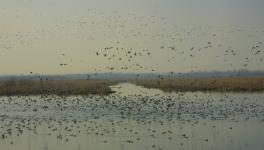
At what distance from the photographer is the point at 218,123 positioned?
25.3m

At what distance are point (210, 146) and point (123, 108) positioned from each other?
15.2 metres

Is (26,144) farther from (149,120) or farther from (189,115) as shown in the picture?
(189,115)

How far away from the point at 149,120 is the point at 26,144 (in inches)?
312

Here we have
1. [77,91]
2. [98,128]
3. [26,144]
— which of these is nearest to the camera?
[26,144]

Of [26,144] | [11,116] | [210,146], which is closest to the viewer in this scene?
[210,146]

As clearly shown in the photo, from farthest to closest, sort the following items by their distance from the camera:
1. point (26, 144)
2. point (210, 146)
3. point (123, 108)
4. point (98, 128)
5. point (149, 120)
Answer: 1. point (123, 108)
2. point (149, 120)
3. point (98, 128)
4. point (26, 144)
5. point (210, 146)

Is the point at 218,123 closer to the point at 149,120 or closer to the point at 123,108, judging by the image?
the point at 149,120

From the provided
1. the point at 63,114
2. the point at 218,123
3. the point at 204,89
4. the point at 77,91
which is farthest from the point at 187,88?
the point at 218,123

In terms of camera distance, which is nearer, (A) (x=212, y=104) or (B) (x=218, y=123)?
(B) (x=218, y=123)

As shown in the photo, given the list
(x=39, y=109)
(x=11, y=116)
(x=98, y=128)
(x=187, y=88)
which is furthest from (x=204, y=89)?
(x=98, y=128)

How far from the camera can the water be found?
19859 millimetres

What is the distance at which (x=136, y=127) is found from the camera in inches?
952

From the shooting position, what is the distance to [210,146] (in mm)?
19016

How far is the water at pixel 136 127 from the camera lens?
1986 cm
